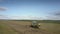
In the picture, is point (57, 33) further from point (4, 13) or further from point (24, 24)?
point (4, 13)

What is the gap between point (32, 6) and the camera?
251 cm

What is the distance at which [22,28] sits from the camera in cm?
238

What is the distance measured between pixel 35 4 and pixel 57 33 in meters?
0.72

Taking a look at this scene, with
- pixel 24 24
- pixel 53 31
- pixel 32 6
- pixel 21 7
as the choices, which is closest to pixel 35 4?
pixel 32 6

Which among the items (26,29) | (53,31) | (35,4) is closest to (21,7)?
(35,4)

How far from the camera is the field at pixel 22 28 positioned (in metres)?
2.36

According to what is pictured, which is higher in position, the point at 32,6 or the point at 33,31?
the point at 32,6

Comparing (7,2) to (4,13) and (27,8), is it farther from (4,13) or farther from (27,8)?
(27,8)

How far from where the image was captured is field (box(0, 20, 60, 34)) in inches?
93.0

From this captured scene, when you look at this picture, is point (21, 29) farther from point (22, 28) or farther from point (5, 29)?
point (5, 29)

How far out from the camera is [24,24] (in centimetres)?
244

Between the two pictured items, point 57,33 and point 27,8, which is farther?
point 27,8

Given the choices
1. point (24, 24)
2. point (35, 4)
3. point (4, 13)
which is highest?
point (35, 4)

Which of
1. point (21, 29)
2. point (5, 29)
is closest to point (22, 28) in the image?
point (21, 29)
